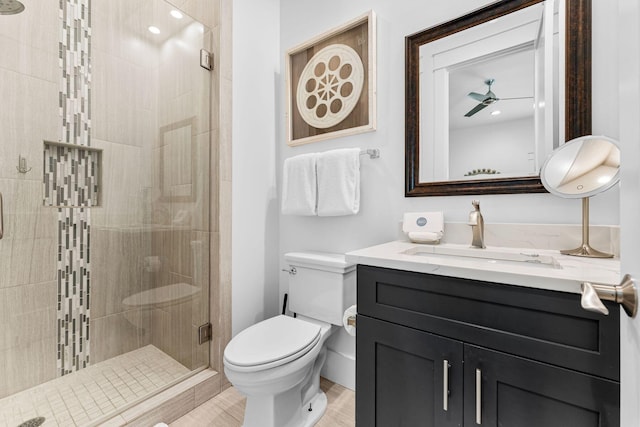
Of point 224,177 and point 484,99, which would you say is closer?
point 484,99

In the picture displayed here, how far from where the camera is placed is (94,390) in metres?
1.39

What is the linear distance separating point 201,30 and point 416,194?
1.51 meters

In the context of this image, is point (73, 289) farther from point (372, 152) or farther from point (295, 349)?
point (372, 152)

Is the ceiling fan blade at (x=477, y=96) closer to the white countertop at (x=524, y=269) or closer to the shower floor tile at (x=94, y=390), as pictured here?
the white countertop at (x=524, y=269)

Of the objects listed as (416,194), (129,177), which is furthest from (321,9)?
(129,177)

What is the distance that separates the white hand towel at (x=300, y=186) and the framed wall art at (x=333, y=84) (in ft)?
0.62

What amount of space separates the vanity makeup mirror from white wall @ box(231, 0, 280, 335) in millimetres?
1452

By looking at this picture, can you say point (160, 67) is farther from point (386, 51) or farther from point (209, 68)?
point (386, 51)

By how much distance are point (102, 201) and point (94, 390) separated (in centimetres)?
96

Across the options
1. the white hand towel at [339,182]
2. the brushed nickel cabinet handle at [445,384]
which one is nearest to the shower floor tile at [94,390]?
the white hand towel at [339,182]

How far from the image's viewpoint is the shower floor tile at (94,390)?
4.04 ft

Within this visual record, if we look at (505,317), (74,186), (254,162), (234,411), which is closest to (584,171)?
(505,317)

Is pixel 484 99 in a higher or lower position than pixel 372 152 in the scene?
higher

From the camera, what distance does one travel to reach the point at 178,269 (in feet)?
5.42
